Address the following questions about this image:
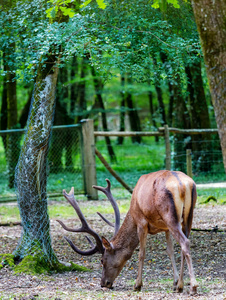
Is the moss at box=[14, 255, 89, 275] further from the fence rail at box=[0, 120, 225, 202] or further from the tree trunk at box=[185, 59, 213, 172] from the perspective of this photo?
the tree trunk at box=[185, 59, 213, 172]

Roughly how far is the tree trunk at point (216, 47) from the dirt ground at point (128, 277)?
179 centimetres

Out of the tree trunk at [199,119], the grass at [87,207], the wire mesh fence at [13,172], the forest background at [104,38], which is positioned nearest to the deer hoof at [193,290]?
the forest background at [104,38]

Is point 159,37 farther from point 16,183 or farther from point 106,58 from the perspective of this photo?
point 16,183

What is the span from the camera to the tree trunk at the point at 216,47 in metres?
3.16

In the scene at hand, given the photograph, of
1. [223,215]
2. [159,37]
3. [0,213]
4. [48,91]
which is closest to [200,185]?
[223,215]

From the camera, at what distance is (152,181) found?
459 centimetres

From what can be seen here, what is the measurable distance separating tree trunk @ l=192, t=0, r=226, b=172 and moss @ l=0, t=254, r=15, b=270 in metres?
3.21

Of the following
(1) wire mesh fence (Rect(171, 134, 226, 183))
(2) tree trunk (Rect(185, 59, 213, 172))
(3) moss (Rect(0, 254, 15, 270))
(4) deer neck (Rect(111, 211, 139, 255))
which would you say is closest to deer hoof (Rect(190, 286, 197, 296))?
(4) deer neck (Rect(111, 211, 139, 255))

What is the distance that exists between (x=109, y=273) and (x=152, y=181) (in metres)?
1.19

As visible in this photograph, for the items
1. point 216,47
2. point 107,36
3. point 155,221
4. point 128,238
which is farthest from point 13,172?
point 216,47

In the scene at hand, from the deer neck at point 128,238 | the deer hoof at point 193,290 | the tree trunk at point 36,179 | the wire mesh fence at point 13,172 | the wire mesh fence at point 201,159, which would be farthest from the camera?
the wire mesh fence at point 201,159

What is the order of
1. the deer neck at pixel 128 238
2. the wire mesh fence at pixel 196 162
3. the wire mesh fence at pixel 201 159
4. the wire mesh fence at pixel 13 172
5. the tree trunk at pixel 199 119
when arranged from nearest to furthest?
the deer neck at pixel 128 238 < the wire mesh fence at pixel 13 172 < the wire mesh fence at pixel 196 162 < the wire mesh fence at pixel 201 159 < the tree trunk at pixel 199 119

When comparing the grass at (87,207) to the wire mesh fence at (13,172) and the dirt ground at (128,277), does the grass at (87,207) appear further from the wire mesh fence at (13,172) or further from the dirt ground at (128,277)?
the dirt ground at (128,277)

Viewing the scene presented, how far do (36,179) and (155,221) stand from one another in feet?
5.61
